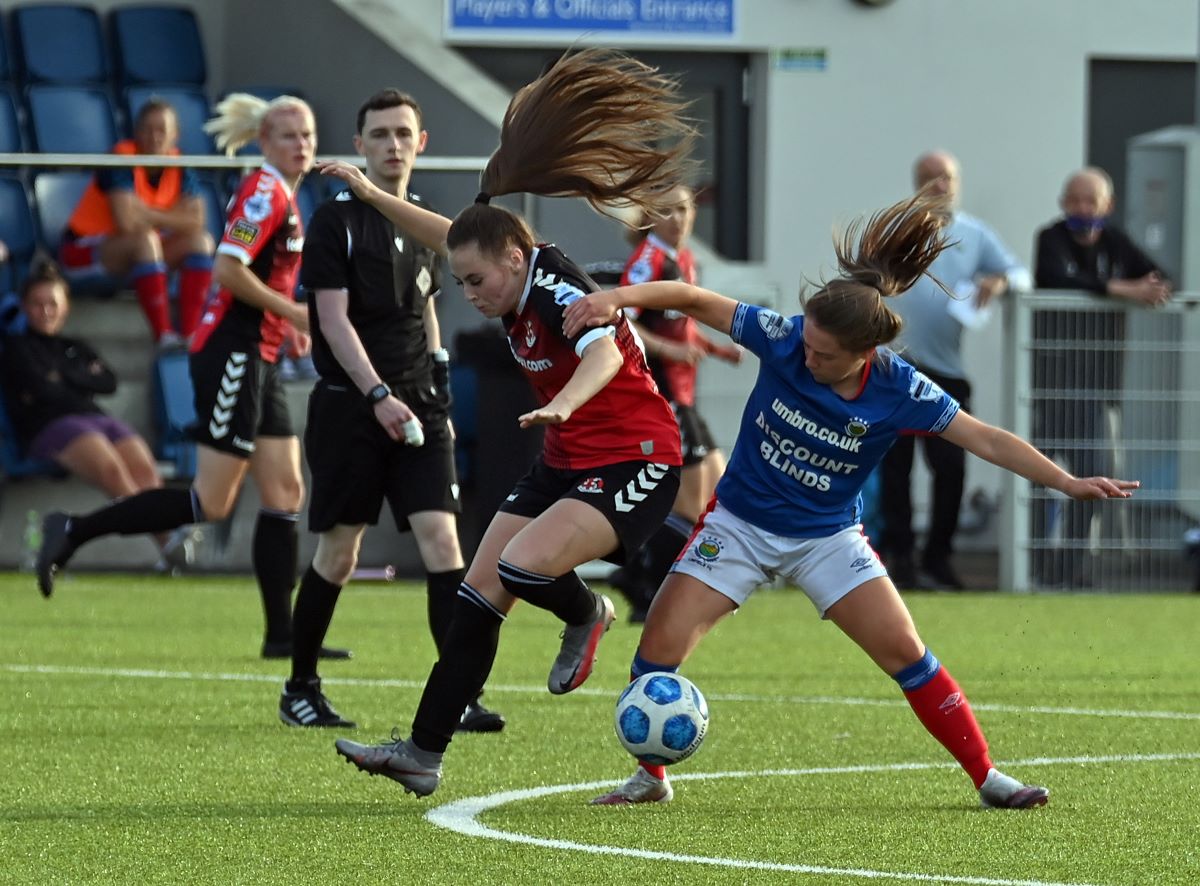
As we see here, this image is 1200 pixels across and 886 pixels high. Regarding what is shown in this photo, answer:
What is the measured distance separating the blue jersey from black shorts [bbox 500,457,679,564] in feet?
Result: 0.68

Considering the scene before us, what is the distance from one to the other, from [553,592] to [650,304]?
811mm

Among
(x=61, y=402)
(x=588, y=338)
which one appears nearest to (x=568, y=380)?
(x=588, y=338)

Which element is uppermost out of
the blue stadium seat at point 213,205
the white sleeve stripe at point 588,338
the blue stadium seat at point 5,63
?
the blue stadium seat at point 5,63

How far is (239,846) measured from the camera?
5.27 meters

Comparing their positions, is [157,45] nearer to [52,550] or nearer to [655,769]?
[52,550]

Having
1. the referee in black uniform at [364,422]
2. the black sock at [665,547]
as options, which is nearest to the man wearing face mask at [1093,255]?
the black sock at [665,547]

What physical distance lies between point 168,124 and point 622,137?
28.0 ft

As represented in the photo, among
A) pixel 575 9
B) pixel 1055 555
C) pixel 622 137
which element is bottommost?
pixel 1055 555

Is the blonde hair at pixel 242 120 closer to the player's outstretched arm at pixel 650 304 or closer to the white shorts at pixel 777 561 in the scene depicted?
the player's outstretched arm at pixel 650 304

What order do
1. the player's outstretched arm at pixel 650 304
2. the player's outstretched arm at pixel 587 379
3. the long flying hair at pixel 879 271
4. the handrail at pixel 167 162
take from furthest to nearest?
the handrail at pixel 167 162 < the long flying hair at pixel 879 271 < the player's outstretched arm at pixel 650 304 < the player's outstretched arm at pixel 587 379

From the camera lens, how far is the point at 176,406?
553 inches

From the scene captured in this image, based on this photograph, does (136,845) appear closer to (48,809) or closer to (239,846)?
(239,846)

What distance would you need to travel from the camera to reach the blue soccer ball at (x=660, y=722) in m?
5.83

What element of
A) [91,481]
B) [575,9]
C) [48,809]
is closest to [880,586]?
[48,809]
